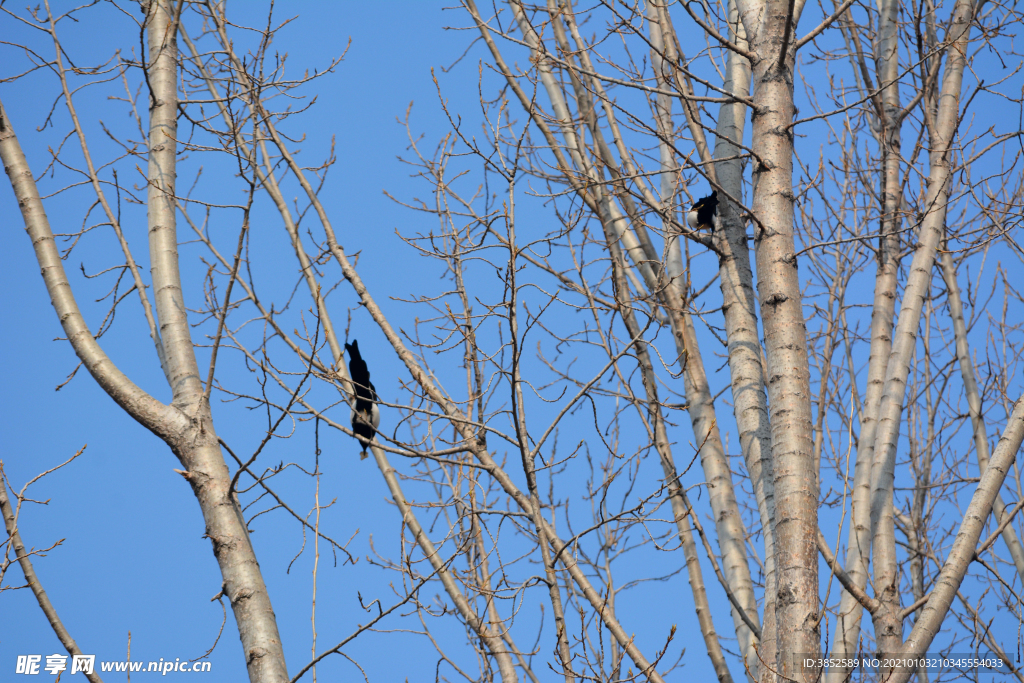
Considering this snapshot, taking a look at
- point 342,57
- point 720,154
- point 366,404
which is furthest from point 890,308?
point 342,57

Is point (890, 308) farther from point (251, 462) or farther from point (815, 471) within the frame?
point (251, 462)

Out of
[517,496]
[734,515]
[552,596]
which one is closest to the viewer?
[552,596]

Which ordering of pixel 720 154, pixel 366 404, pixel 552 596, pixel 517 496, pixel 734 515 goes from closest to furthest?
pixel 552 596, pixel 517 496, pixel 734 515, pixel 720 154, pixel 366 404

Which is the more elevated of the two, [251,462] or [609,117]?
[609,117]

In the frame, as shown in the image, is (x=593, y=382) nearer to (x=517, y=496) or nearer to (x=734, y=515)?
(x=517, y=496)

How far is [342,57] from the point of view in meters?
4.08

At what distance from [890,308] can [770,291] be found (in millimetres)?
1123

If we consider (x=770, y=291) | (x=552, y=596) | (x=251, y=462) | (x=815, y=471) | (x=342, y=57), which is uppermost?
(x=342, y=57)

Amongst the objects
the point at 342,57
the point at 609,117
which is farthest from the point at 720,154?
the point at 342,57

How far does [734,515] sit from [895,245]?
1.56 metres

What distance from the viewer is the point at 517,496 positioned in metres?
2.82

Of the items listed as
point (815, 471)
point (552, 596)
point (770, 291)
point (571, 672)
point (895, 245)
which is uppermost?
point (895, 245)

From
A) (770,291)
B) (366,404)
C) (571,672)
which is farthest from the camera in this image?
(366,404)

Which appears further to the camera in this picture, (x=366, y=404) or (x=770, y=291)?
(x=366, y=404)
